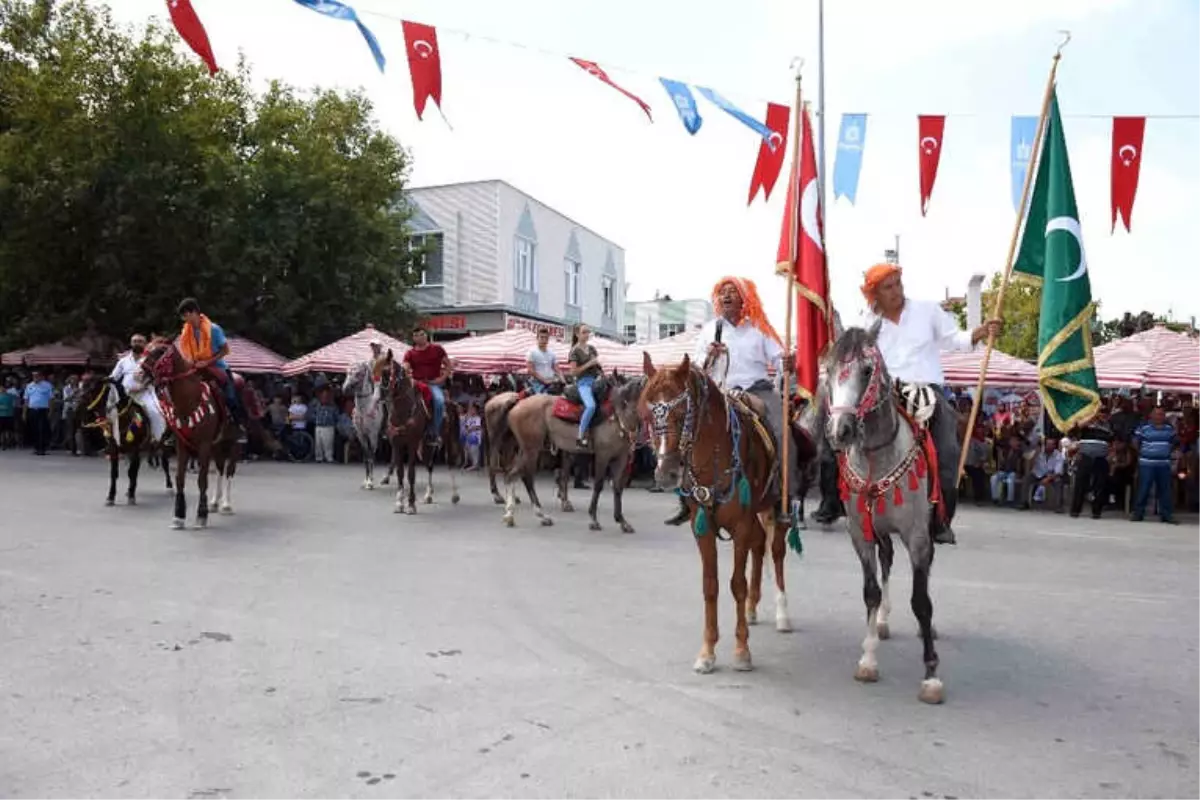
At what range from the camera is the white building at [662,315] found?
59875mm

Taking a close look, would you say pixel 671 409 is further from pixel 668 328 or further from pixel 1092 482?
pixel 668 328

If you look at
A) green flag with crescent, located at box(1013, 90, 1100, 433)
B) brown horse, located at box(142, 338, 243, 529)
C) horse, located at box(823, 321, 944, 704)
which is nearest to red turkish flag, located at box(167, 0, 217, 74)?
brown horse, located at box(142, 338, 243, 529)

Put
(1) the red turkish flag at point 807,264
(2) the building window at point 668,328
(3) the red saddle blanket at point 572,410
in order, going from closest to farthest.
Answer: (1) the red turkish flag at point 807,264
(3) the red saddle blanket at point 572,410
(2) the building window at point 668,328

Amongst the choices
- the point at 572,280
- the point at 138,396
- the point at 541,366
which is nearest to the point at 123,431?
the point at 138,396

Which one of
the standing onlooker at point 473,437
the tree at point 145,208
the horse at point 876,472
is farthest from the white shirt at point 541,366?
the tree at point 145,208

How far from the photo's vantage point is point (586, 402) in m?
12.6

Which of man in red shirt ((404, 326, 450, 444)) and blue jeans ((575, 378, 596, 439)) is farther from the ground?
man in red shirt ((404, 326, 450, 444))

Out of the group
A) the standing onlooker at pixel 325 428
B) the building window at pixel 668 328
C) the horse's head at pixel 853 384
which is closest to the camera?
the horse's head at pixel 853 384

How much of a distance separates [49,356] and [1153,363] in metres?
27.7

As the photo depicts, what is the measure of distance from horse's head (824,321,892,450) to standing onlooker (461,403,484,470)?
15737 millimetres

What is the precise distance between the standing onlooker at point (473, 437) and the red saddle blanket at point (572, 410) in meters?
7.74

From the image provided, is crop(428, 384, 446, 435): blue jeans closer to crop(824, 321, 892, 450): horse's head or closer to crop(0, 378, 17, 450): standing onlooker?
crop(824, 321, 892, 450): horse's head

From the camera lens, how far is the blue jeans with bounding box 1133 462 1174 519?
14500 millimetres

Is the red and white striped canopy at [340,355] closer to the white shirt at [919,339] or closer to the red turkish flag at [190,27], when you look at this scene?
the red turkish flag at [190,27]
